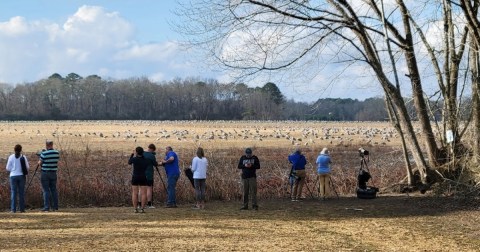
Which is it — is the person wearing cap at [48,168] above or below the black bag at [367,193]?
above

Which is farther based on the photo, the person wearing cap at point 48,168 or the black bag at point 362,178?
the black bag at point 362,178

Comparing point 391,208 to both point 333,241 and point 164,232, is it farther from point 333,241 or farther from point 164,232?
point 164,232

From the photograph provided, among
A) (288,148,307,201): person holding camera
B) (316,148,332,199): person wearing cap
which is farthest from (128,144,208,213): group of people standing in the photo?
(316,148,332,199): person wearing cap

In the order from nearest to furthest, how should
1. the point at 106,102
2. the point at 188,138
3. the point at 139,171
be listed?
the point at 139,171 → the point at 188,138 → the point at 106,102

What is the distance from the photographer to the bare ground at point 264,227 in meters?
10.5

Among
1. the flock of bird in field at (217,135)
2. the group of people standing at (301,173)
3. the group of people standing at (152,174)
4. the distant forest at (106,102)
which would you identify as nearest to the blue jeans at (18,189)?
the group of people standing at (152,174)

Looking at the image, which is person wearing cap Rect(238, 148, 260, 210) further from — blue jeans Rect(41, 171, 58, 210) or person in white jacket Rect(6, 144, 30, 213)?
person in white jacket Rect(6, 144, 30, 213)

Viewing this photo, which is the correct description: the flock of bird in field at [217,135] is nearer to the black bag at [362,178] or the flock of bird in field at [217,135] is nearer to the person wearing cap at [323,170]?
the person wearing cap at [323,170]

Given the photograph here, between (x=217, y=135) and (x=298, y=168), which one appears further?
(x=217, y=135)

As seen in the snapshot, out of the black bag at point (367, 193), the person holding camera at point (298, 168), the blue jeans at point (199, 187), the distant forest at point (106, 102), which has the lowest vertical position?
the black bag at point (367, 193)

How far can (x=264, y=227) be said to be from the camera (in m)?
12.5

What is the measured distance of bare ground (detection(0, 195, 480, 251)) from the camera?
34.3 feet

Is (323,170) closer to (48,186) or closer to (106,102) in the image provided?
(48,186)

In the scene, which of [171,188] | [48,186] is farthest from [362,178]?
[48,186]
